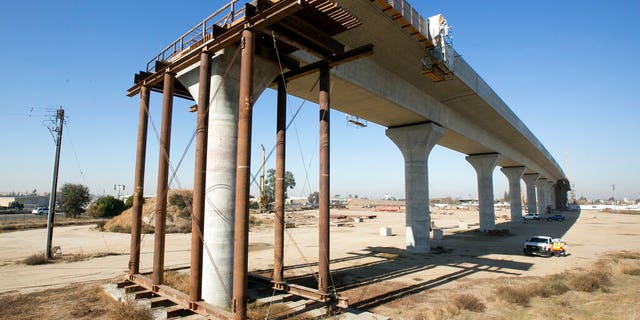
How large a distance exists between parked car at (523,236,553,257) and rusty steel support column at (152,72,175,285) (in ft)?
85.6

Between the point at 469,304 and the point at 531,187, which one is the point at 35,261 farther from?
the point at 531,187

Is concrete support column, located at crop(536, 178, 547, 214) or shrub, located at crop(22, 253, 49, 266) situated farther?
concrete support column, located at crop(536, 178, 547, 214)

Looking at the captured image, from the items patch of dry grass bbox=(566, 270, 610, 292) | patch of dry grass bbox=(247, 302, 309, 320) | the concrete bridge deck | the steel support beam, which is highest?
the concrete bridge deck

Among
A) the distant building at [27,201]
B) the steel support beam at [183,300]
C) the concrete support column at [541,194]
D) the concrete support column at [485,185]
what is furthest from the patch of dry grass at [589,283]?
the distant building at [27,201]

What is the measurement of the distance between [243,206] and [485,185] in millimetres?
44078

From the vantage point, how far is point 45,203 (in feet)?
458

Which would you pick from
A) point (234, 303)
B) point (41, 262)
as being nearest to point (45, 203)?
point (41, 262)

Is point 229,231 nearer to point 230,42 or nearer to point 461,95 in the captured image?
point 230,42

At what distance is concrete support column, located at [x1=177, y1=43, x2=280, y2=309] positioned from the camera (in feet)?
39.5

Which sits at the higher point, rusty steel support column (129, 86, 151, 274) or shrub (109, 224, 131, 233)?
rusty steel support column (129, 86, 151, 274)

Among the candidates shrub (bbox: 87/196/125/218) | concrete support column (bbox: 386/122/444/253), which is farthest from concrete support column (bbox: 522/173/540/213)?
shrub (bbox: 87/196/125/218)

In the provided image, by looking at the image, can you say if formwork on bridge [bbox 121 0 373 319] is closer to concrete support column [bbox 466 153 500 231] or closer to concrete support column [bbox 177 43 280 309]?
concrete support column [bbox 177 43 280 309]

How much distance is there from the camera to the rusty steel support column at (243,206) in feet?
31.2

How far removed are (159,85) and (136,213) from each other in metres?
6.27
